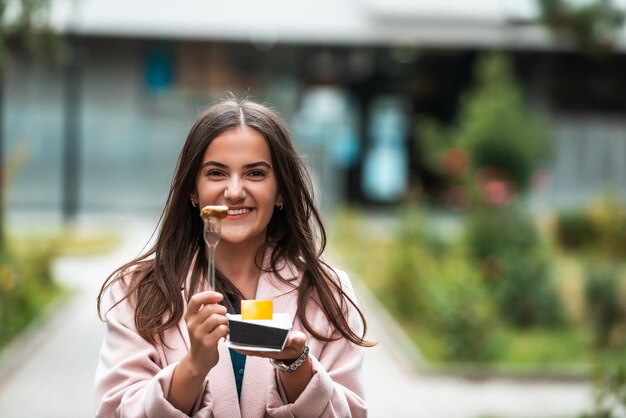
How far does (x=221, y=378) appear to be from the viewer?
2988 mm

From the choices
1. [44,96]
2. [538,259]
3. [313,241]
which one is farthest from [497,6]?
[313,241]

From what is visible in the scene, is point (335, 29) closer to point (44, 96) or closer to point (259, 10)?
point (259, 10)

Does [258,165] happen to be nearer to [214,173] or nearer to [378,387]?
[214,173]

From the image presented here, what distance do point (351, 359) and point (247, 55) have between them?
24.1 meters

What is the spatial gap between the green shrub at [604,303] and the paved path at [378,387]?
148 centimetres

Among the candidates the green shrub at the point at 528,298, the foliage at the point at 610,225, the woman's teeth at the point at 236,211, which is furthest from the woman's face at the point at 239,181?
the foliage at the point at 610,225

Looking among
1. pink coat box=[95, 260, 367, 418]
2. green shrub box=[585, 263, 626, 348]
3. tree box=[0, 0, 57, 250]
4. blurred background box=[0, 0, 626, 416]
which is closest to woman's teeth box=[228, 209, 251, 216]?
pink coat box=[95, 260, 367, 418]

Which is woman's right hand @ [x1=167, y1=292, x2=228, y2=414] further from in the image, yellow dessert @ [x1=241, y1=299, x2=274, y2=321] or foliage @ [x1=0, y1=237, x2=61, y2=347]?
foliage @ [x1=0, y1=237, x2=61, y2=347]

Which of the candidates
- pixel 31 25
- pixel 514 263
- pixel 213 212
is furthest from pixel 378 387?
pixel 213 212

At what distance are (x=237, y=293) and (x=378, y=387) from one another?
664cm

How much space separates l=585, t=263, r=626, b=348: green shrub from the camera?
11109 millimetres

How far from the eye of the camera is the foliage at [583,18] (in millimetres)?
10633

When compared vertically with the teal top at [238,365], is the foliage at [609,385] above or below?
below

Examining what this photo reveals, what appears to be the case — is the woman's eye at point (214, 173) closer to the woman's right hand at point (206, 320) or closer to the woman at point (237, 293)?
the woman at point (237, 293)
